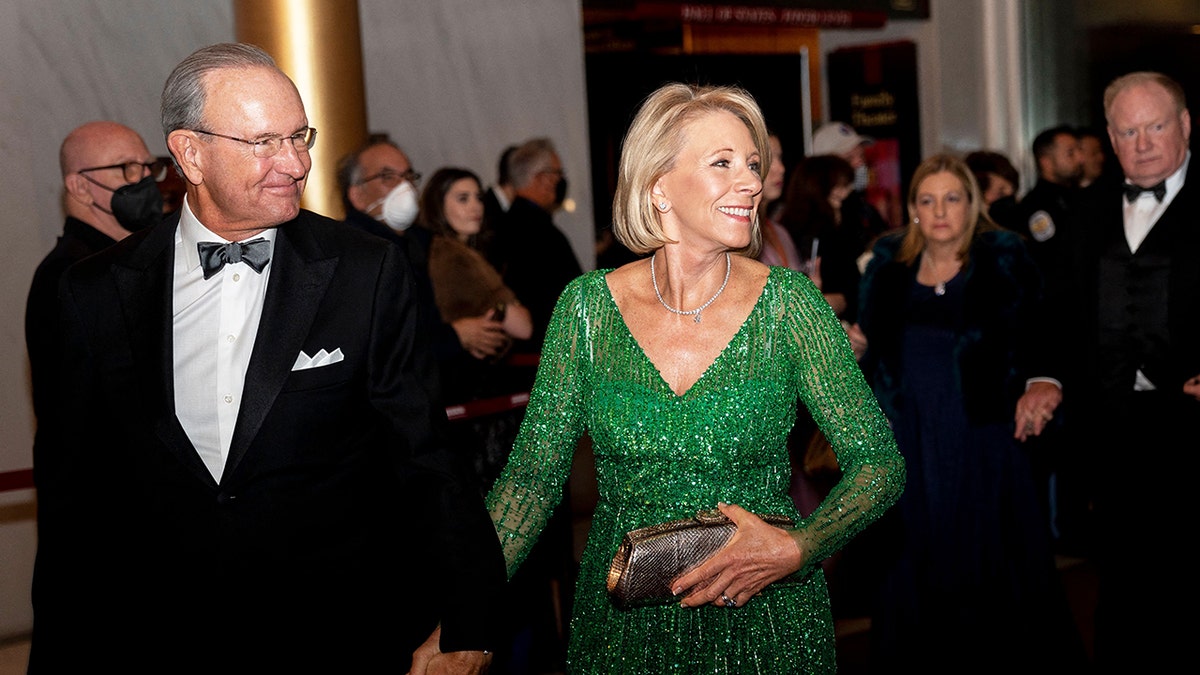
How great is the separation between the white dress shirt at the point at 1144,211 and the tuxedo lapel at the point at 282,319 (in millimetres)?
3151

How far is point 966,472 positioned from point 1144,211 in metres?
1.17

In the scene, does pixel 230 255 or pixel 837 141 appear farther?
pixel 837 141

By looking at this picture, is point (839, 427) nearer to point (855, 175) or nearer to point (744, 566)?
point (744, 566)

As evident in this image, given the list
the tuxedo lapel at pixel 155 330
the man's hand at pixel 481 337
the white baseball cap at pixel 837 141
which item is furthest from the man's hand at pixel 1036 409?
the white baseball cap at pixel 837 141

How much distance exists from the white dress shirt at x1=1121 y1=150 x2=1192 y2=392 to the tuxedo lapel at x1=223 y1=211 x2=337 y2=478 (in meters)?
3.15

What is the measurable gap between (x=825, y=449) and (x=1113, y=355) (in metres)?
1.02

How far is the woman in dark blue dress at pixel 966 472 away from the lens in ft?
16.2

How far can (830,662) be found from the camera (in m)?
2.67

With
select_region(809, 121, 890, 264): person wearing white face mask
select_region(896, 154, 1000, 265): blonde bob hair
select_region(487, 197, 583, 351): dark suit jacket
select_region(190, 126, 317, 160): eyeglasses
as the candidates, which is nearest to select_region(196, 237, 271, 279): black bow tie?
select_region(190, 126, 317, 160): eyeglasses

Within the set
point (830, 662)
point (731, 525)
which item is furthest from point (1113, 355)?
point (731, 525)

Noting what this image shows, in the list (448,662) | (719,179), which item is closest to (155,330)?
(448,662)

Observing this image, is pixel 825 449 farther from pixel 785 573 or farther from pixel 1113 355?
pixel 785 573

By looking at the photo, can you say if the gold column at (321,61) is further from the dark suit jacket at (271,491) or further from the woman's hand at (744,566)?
the woman's hand at (744,566)

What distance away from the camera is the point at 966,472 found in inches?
200
